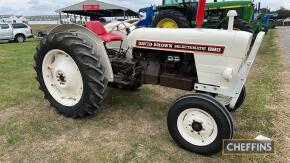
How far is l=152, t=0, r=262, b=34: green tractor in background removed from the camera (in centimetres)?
880

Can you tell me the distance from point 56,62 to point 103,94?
92 centimetres

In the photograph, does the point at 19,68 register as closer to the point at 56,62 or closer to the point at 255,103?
the point at 56,62

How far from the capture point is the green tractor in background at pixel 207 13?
28.9ft

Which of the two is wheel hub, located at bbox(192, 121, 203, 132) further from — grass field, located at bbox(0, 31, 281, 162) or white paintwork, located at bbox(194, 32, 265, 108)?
white paintwork, located at bbox(194, 32, 265, 108)

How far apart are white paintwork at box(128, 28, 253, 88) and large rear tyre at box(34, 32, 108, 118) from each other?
88 cm

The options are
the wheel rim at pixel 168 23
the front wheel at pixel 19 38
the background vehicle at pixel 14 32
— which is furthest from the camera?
the front wheel at pixel 19 38

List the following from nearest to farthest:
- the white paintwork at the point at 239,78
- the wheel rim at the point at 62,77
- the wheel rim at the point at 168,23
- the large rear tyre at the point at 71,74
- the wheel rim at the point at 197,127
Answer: the wheel rim at the point at 197,127 < the white paintwork at the point at 239,78 < the large rear tyre at the point at 71,74 < the wheel rim at the point at 62,77 < the wheel rim at the point at 168,23

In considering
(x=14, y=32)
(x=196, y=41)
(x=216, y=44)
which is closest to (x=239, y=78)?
(x=216, y=44)

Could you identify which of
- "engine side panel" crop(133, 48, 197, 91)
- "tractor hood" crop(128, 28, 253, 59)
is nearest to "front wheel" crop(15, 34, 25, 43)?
"engine side panel" crop(133, 48, 197, 91)

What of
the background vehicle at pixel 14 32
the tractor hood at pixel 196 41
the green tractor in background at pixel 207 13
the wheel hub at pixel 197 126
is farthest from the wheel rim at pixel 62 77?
the background vehicle at pixel 14 32

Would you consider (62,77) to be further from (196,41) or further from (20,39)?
(20,39)

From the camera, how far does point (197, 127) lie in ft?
9.31

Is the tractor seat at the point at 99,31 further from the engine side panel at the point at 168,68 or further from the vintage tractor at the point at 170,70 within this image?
the engine side panel at the point at 168,68

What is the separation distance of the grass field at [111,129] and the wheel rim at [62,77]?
0.30 meters
